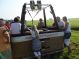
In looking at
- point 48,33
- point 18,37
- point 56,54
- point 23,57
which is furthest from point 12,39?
point 56,54

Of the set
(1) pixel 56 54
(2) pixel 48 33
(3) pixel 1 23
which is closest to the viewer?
(3) pixel 1 23

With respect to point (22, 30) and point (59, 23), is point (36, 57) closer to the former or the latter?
point (22, 30)

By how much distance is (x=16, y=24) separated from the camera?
10.7 m

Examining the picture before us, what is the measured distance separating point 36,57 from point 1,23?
2.08 meters

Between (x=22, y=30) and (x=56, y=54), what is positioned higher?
(x=22, y=30)

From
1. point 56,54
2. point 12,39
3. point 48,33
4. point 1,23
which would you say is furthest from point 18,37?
point 56,54

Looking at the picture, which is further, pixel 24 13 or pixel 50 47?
pixel 50 47

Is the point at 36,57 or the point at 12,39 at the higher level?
the point at 12,39

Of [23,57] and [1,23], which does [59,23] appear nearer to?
[23,57]

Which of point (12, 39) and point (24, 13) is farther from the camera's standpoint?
point (24, 13)

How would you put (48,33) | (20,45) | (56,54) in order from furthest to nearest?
(56,54) → (48,33) → (20,45)

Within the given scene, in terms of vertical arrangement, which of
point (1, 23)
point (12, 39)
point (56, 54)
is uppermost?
point (1, 23)

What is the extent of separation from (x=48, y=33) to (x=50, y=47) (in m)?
0.63

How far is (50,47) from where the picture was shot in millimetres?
11438
